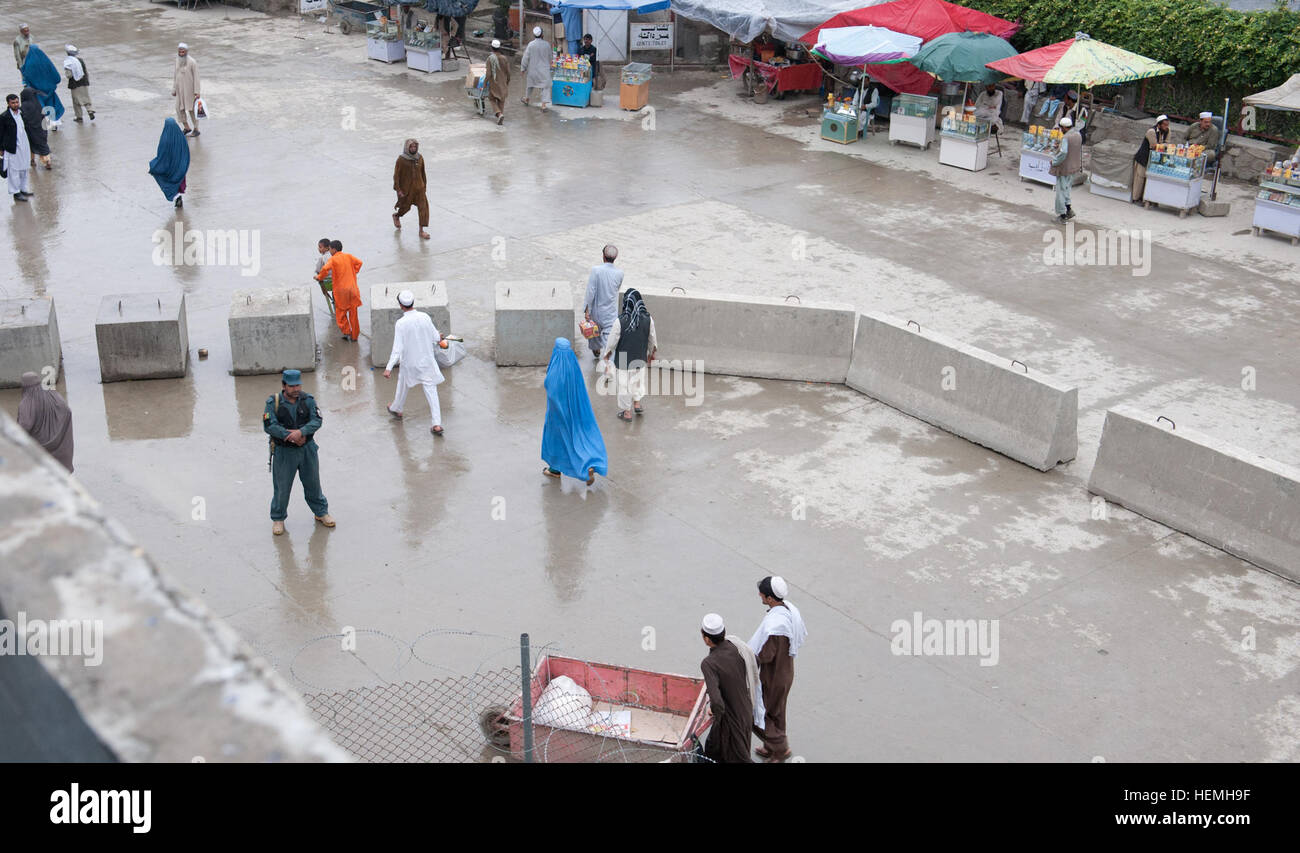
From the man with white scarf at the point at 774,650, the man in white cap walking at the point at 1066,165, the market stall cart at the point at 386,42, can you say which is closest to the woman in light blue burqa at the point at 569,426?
the man with white scarf at the point at 774,650

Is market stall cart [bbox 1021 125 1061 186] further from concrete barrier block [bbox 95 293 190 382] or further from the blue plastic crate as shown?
concrete barrier block [bbox 95 293 190 382]

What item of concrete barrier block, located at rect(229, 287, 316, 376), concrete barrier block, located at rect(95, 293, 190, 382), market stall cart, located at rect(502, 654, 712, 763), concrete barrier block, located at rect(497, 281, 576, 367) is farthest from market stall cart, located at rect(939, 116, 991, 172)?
market stall cart, located at rect(502, 654, 712, 763)

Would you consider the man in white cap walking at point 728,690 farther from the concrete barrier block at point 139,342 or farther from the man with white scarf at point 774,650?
the concrete barrier block at point 139,342

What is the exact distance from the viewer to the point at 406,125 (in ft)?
74.0

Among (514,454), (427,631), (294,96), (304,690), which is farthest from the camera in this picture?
(294,96)

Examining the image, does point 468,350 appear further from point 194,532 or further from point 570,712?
point 570,712

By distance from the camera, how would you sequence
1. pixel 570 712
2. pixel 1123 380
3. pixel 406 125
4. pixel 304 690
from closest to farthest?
pixel 570 712, pixel 304 690, pixel 1123 380, pixel 406 125

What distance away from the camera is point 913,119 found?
2177cm

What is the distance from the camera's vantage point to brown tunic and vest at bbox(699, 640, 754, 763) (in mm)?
7094

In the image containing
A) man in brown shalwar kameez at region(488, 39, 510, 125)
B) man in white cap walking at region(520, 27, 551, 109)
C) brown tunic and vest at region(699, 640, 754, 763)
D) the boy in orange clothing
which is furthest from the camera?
man in white cap walking at region(520, 27, 551, 109)

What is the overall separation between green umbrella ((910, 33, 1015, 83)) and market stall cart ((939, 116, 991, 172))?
29.2 inches

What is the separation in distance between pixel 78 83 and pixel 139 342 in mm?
11695
